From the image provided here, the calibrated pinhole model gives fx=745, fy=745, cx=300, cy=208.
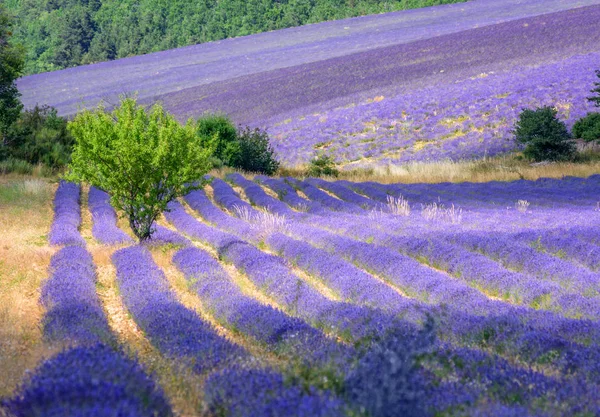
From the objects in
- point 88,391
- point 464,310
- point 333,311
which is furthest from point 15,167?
point 88,391

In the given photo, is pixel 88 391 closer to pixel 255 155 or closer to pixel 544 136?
pixel 544 136

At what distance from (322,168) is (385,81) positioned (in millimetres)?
15917

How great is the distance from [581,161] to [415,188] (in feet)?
28.3

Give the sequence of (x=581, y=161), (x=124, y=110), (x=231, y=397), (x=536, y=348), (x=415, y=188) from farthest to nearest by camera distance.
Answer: (x=581, y=161) < (x=415, y=188) < (x=124, y=110) < (x=536, y=348) < (x=231, y=397)

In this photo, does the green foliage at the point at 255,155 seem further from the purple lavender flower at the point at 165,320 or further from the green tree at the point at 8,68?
the purple lavender flower at the point at 165,320

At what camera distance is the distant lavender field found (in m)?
33.4

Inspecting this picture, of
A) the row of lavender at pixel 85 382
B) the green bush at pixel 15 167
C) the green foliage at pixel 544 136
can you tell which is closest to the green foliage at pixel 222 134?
the green bush at pixel 15 167

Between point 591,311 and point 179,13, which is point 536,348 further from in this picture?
point 179,13

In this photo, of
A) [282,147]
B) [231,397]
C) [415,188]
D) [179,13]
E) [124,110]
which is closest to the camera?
[231,397]

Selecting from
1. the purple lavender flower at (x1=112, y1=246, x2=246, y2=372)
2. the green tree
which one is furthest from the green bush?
the purple lavender flower at (x1=112, y1=246, x2=246, y2=372)

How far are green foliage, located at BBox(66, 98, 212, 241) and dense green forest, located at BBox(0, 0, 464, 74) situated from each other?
6442 cm

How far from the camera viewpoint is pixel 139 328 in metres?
8.38

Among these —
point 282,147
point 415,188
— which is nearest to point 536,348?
point 415,188

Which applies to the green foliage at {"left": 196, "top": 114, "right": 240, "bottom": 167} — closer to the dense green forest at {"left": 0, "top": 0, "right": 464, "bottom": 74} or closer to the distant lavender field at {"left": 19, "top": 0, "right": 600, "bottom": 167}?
the distant lavender field at {"left": 19, "top": 0, "right": 600, "bottom": 167}
